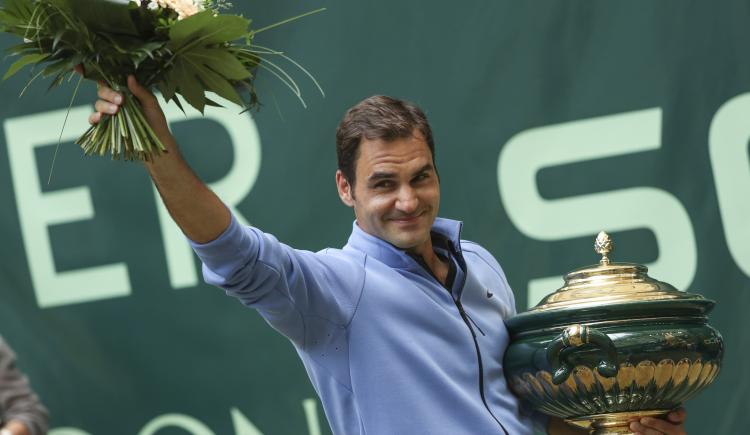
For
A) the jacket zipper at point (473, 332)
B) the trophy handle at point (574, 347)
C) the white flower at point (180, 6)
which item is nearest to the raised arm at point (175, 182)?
the white flower at point (180, 6)

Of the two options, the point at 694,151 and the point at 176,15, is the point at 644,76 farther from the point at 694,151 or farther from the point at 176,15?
the point at 176,15

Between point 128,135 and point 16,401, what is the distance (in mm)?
1314

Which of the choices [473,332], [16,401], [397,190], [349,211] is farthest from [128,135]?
[349,211]

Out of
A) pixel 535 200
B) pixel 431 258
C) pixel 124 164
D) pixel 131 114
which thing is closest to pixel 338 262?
pixel 431 258

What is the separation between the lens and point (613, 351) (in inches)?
94.1

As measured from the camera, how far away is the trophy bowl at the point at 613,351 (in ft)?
7.88

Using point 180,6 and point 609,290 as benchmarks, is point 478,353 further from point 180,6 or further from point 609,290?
point 180,6

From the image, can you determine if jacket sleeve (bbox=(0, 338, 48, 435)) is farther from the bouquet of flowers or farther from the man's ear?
the bouquet of flowers

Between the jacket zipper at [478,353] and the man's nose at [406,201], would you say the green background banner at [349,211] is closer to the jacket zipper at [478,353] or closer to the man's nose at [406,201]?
the jacket zipper at [478,353]

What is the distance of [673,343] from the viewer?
2406mm

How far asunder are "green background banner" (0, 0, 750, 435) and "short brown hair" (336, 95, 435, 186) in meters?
1.09

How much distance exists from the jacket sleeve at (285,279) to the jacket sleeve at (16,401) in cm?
100

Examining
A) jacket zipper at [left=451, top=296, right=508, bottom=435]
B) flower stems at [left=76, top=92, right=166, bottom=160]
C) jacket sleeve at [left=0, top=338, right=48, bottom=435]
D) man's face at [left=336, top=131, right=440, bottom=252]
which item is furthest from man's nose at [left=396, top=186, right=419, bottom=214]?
jacket sleeve at [left=0, top=338, right=48, bottom=435]

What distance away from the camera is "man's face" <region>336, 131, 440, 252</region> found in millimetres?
2432
